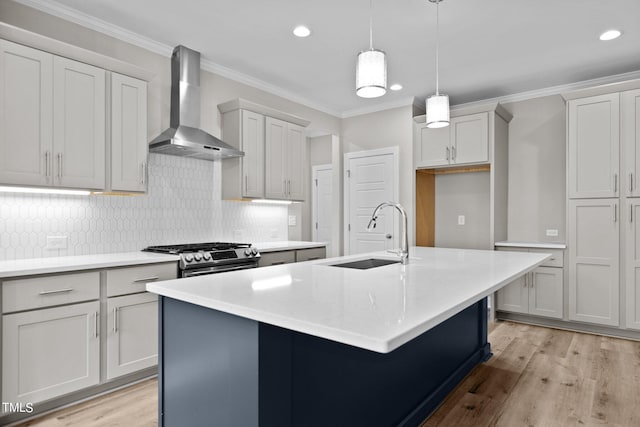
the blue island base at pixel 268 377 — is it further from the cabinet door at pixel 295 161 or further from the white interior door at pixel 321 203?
the white interior door at pixel 321 203

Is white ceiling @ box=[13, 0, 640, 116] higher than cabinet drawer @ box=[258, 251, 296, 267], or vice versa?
white ceiling @ box=[13, 0, 640, 116]

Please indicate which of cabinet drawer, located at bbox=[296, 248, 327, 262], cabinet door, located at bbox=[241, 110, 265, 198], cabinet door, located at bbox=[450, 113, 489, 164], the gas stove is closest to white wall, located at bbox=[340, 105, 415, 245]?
cabinet door, located at bbox=[450, 113, 489, 164]

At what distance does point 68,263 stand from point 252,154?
6.53 ft

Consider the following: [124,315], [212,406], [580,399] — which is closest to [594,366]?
[580,399]

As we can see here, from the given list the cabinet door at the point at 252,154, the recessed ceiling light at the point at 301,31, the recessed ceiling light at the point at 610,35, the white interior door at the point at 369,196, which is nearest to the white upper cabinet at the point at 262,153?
the cabinet door at the point at 252,154

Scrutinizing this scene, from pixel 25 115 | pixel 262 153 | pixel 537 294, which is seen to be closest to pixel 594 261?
pixel 537 294

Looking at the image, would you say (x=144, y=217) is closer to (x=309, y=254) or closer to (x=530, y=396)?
(x=309, y=254)

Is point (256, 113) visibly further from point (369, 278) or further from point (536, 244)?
point (536, 244)

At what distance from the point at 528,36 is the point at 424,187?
224cm

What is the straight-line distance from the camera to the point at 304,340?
1435 mm

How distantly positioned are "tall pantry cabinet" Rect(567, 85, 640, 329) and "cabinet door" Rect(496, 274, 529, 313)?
17.0 inches

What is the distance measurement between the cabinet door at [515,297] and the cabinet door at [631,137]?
4.43 ft

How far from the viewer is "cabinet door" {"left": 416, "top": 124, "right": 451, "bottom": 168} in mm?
4695

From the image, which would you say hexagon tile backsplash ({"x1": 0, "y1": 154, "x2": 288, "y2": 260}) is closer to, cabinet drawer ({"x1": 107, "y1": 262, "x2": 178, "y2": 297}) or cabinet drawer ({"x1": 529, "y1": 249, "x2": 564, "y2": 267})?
cabinet drawer ({"x1": 107, "y1": 262, "x2": 178, "y2": 297})
